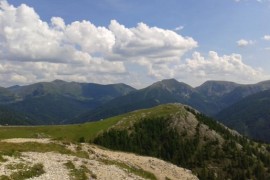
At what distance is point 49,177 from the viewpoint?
46.5 metres

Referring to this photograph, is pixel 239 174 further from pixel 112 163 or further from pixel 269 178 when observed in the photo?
pixel 112 163

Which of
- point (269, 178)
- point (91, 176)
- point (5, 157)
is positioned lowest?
point (269, 178)

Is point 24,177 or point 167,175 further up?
point 24,177

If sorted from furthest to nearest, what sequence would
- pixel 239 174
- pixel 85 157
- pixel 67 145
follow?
1. pixel 239 174
2. pixel 67 145
3. pixel 85 157

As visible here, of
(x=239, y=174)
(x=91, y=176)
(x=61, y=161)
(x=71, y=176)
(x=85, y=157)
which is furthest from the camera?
(x=239, y=174)

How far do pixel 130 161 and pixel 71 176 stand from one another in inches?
1179

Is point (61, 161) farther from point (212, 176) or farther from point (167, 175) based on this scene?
point (212, 176)

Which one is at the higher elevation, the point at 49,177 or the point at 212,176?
the point at 49,177

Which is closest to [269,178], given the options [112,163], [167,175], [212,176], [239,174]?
[239,174]

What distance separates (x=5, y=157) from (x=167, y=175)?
38010mm

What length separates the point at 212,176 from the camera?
15950 cm

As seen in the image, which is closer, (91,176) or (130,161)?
(91,176)

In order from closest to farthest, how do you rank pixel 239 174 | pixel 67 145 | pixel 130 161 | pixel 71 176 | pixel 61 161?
pixel 71 176 → pixel 61 161 → pixel 67 145 → pixel 130 161 → pixel 239 174

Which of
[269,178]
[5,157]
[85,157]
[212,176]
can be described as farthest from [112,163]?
[269,178]
